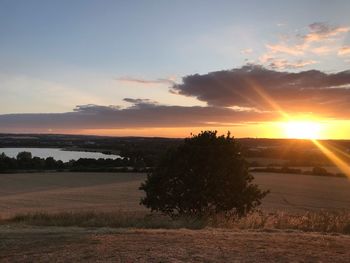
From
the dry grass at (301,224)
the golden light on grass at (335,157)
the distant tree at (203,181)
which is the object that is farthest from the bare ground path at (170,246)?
the golden light on grass at (335,157)

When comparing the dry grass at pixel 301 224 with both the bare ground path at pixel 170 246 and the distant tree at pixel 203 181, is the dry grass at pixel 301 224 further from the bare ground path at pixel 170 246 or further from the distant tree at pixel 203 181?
the distant tree at pixel 203 181

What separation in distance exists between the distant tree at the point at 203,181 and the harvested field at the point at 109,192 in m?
16.6

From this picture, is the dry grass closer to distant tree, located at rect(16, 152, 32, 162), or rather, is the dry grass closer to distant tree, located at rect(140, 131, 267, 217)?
distant tree, located at rect(140, 131, 267, 217)

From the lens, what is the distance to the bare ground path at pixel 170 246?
27.1 ft

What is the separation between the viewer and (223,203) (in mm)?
19250

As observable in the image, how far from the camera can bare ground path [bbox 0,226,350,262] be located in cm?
827

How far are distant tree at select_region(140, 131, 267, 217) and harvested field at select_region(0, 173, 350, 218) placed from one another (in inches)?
653

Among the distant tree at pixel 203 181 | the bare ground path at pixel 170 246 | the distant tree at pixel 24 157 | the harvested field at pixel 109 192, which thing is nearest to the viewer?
the bare ground path at pixel 170 246

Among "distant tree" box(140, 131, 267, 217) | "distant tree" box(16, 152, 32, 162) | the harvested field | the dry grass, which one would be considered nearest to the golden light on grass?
the harvested field

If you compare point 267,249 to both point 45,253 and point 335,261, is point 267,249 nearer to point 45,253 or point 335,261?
point 335,261

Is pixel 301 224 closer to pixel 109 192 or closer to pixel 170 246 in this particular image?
pixel 170 246

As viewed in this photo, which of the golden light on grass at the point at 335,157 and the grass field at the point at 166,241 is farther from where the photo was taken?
the golden light on grass at the point at 335,157

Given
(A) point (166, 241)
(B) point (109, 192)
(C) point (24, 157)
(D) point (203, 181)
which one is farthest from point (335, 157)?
(A) point (166, 241)

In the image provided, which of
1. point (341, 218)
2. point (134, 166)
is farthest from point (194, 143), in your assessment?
point (134, 166)
